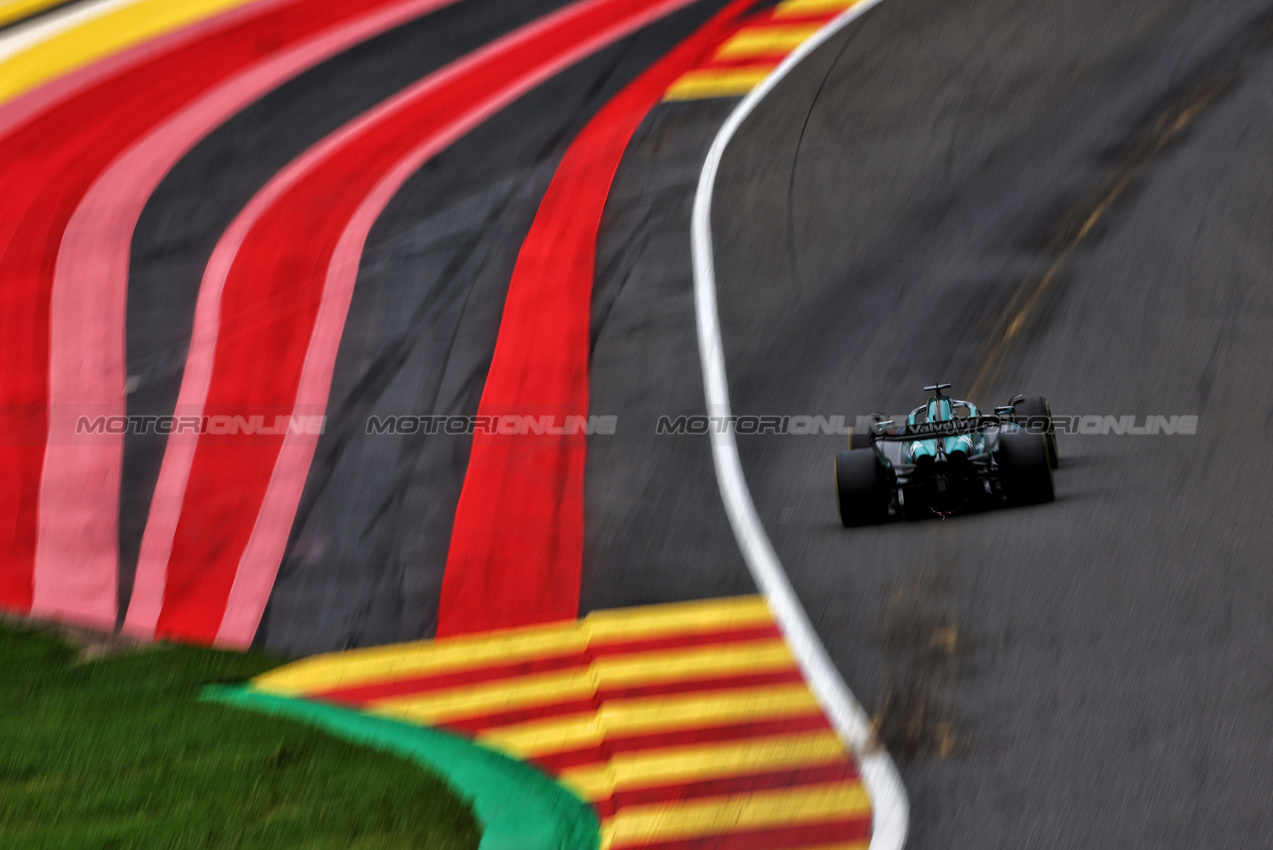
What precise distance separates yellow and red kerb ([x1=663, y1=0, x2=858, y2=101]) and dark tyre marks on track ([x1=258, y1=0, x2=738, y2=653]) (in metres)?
0.88

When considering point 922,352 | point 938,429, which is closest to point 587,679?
point 938,429

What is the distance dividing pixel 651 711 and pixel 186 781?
275 cm

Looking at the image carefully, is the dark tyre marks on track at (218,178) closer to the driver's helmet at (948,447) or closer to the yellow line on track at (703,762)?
the yellow line on track at (703,762)

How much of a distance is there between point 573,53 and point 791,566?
14181 mm

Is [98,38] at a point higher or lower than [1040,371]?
higher

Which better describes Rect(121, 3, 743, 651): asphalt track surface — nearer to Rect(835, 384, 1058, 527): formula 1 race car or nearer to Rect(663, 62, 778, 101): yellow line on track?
Rect(663, 62, 778, 101): yellow line on track

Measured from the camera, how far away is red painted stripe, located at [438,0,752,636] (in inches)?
400

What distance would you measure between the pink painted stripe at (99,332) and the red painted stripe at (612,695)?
13.9 ft

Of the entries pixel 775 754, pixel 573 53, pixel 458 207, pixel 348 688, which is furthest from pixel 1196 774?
pixel 573 53

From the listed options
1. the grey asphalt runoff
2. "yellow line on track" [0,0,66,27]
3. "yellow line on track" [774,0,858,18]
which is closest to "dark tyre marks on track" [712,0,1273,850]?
the grey asphalt runoff

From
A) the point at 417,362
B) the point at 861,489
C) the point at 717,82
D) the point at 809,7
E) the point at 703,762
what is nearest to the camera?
the point at 703,762

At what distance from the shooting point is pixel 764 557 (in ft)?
32.8

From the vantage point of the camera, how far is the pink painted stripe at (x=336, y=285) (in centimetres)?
1070

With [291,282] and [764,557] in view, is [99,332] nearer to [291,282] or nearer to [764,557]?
[291,282]
